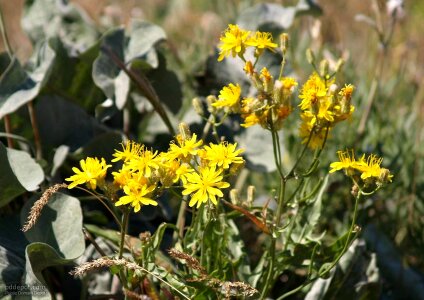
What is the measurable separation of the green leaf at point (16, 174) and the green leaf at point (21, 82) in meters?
0.17

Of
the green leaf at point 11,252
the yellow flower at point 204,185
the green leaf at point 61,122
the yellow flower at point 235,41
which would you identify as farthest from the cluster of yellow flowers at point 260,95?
the green leaf at point 61,122

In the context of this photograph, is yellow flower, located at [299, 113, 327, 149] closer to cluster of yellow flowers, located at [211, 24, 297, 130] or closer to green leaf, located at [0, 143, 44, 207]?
cluster of yellow flowers, located at [211, 24, 297, 130]

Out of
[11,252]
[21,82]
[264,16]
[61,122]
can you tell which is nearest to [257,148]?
[264,16]

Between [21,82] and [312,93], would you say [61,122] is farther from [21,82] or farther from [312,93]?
[312,93]

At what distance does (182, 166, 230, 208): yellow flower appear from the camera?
43.1 inches

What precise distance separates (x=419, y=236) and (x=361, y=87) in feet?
2.37

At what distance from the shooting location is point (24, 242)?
4.88 ft

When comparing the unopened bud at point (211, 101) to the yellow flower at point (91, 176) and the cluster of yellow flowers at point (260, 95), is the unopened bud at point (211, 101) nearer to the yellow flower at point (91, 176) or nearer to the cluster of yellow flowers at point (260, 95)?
the cluster of yellow flowers at point (260, 95)

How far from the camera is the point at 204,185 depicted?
111 cm

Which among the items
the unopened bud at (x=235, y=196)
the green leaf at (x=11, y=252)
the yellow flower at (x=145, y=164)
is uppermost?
the yellow flower at (x=145, y=164)

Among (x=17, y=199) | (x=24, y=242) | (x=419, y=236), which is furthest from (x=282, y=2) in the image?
(x=24, y=242)

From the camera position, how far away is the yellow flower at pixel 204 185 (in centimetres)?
109

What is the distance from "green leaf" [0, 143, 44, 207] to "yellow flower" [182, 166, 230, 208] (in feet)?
1.51

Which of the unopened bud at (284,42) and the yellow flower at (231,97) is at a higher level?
the unopened bud at (284,42)
